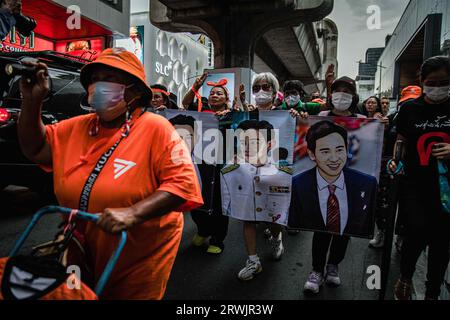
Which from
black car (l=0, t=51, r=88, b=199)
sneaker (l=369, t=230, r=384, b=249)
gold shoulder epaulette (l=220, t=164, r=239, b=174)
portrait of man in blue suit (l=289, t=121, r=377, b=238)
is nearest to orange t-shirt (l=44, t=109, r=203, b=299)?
portrait of man in blue suit (l=289, t=121, r=377, b=238)

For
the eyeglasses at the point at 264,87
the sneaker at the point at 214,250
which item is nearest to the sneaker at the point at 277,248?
the sneaker at the point at 214,250

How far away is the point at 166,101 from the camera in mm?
5445

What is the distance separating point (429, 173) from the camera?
2816 mm

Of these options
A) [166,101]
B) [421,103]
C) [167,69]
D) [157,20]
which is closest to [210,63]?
[167,69]

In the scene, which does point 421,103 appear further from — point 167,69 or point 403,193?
point 167,69

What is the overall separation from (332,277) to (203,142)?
201cm

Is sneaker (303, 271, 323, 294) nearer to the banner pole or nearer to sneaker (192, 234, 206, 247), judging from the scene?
the banner pole

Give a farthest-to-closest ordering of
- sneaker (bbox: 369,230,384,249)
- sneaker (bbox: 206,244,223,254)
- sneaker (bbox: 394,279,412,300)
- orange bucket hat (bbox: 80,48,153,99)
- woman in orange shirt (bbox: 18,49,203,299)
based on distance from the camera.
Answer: sneaker (bbox: 369,230,384,249), sneaker (bbox: 206,244,223,254), sneaker (bbox: 394,279,412,300), orange bucket hat (bbox: 80,48,153,99), woman in orange shirt (bbox: 18,49,203,299)

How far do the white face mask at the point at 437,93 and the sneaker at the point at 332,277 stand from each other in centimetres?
175

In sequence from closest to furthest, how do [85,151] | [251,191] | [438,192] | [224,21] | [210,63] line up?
[85,151]
[438,192]
[251,191]
[224,21]
[210,63]

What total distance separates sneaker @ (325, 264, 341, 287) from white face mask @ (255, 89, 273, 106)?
1.91m

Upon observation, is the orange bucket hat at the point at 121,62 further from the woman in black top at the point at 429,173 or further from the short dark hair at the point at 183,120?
the short dark hair at the point at 183,120

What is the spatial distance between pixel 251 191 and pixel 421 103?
177 centimetres

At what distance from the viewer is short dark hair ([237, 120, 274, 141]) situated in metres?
3.74
